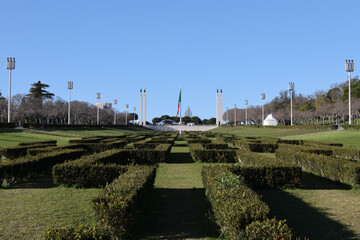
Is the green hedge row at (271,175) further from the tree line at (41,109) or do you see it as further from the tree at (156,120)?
the tree at (156,120)

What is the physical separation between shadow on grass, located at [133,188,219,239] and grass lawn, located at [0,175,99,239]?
4.56 ft

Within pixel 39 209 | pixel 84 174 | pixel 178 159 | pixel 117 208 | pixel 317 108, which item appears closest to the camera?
pixel 117 208

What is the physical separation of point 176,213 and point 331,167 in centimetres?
807

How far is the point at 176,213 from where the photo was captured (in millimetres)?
7852

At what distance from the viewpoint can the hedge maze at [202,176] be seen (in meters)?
5.19

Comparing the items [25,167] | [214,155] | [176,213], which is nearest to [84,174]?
[25,167]

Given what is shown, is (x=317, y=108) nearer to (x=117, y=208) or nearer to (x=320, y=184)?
(x=320, y=184)

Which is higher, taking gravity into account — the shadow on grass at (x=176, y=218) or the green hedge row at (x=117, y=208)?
the green hedge row at (x=117, y=208)

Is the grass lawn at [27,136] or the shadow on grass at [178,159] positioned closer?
the shadow on grass at [178,159]

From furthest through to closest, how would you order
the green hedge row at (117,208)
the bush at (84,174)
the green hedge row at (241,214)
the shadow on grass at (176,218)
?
the bush at (84,174), the shadow on grass at (176,218), the green hedge row at (117,208), the green hedge row at (241,214)

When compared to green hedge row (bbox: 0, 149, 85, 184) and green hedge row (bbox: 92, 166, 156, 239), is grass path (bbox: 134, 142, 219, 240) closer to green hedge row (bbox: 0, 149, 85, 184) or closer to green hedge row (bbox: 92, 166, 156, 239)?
green hedge row (bbox: 92, 166, 156, 239)

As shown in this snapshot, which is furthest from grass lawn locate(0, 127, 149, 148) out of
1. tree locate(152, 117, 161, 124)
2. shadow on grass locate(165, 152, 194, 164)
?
tree locate(152, 117, 161, 124)

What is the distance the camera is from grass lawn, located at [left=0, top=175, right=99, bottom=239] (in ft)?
21.5

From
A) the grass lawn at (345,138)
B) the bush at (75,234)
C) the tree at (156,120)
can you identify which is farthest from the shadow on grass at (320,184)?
the tree at (156,120)
